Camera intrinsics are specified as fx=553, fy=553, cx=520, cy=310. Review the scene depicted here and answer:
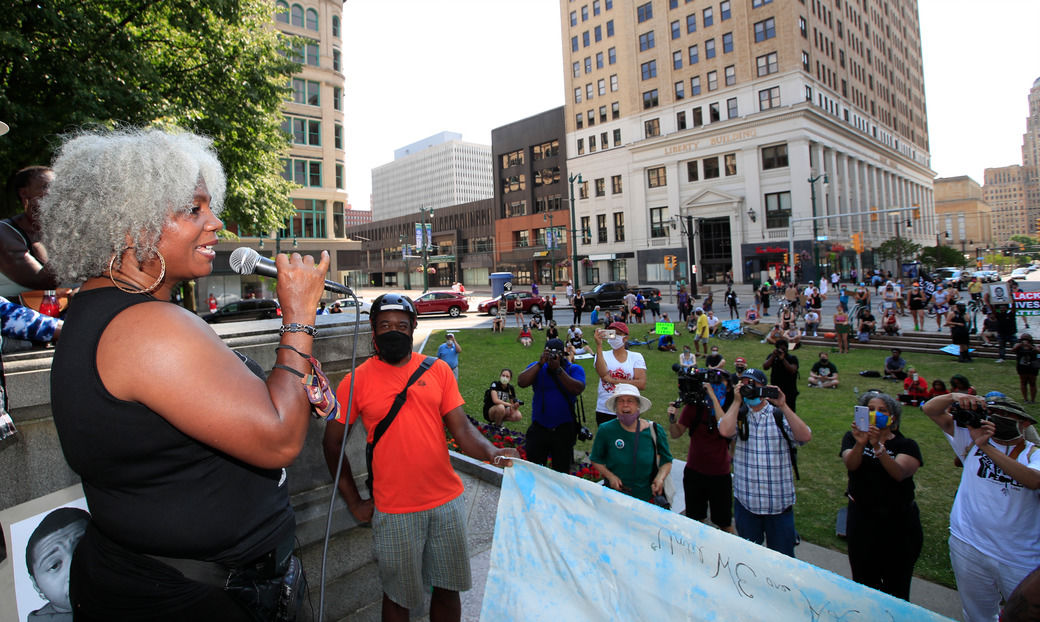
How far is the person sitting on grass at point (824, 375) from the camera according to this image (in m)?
14.5

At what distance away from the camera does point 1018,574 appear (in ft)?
12.5

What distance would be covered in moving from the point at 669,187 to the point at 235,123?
49166 millimetres

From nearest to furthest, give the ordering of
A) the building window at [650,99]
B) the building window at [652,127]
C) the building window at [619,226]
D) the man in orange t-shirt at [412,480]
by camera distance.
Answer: the man in orange t-shirt at [412,480], the building window at [652,127], the building window at [650,99], the building window at [619,226]

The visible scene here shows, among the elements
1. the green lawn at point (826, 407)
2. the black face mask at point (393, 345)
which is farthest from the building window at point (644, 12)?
the black face mask at point (393, 345)

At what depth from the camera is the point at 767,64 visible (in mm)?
51469

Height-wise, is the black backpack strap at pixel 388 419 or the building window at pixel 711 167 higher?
the building window at pixel 711 167

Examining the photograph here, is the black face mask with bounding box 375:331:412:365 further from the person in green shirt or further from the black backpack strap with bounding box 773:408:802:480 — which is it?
the black backpack strap with bounding box 773:408:802:480

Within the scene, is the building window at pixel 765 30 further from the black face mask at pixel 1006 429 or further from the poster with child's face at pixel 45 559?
the poster with child's face at pixel 45 559

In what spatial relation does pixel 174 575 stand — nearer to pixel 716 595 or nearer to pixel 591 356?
pixel 716 595

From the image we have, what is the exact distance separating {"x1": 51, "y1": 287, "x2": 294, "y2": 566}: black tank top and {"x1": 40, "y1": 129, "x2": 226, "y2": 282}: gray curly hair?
4.8 inches

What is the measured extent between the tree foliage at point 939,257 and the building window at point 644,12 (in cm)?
4357

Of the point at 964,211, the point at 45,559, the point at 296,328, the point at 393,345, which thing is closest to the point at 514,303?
the point at 393,345

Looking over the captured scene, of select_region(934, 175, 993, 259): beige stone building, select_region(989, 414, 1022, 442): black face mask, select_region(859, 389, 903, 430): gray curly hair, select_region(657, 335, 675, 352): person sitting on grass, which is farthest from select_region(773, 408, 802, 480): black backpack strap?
select_region(934, 175, 993, 259): beige stone building

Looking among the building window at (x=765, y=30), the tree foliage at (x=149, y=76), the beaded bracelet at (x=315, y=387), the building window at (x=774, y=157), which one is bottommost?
the beaded bracelet at (x=315, y=387)
